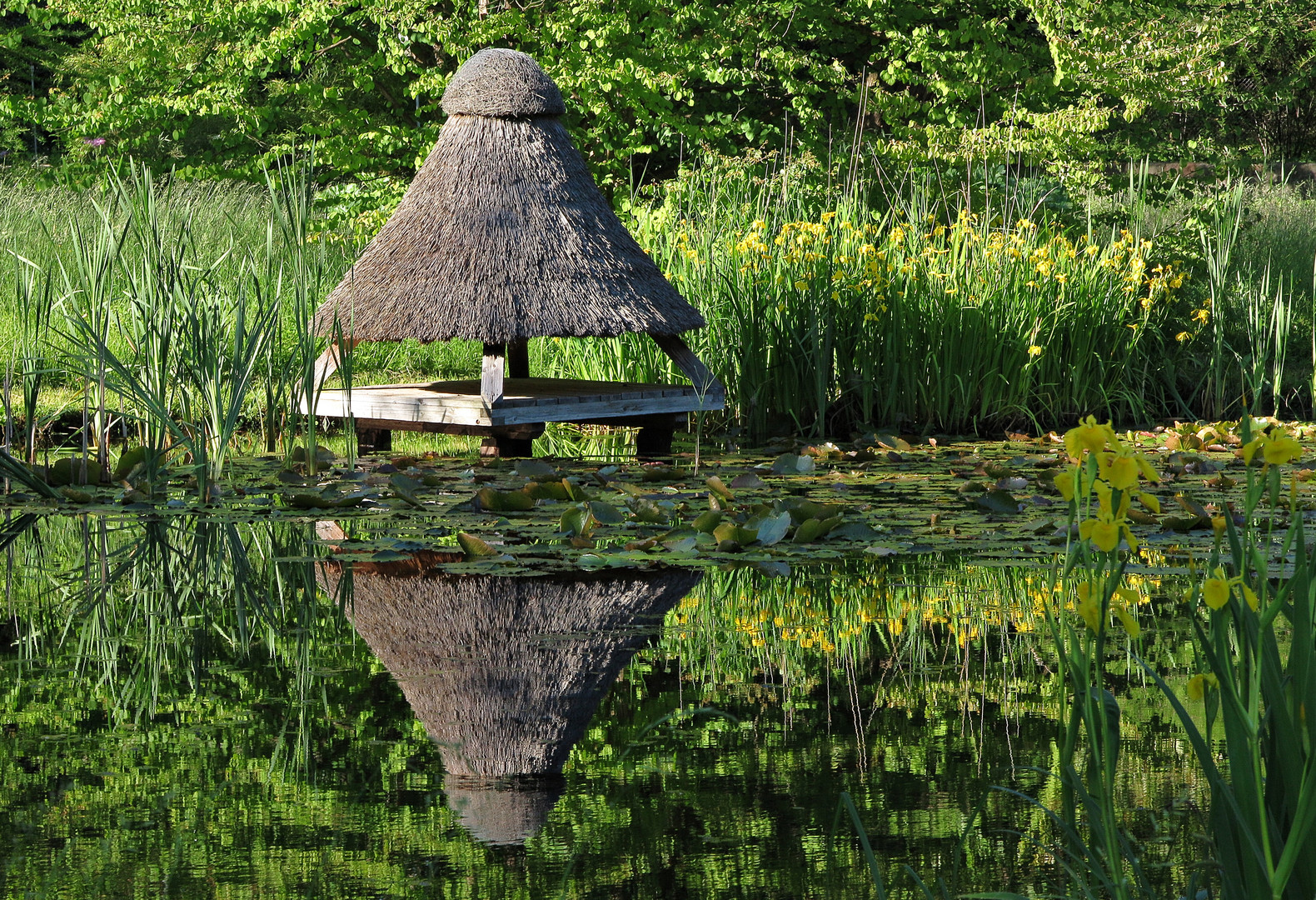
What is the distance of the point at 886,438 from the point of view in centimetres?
661

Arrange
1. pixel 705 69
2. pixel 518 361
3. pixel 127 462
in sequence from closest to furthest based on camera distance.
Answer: pixel 127 462, pixel 518 361, pixel 705 69

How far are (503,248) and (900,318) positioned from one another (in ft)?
7.47

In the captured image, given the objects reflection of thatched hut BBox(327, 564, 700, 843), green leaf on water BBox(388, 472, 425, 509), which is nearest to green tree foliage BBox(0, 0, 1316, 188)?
green leaf on water BBox(388, 472, 425, 509)

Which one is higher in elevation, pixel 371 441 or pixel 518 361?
pixel 518 361

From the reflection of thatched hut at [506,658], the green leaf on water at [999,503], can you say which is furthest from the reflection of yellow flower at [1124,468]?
the green leaf on water at [999,503]

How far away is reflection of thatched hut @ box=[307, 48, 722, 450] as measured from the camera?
619cm

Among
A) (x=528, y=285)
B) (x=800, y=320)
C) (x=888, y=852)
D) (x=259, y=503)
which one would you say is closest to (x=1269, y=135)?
(x=800, y=320)

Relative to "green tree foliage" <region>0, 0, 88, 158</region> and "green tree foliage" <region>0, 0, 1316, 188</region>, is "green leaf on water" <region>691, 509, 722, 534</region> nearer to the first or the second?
"green tree foliage" <region>0, 0, 1316, 188</region>

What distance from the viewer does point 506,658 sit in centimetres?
305

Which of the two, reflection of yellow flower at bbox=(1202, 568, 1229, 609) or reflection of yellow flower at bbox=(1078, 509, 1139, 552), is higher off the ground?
reflection of yellow flower at bbox=(1078, 509, 1139, 552)

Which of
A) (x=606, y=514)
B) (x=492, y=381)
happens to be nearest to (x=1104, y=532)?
(x=606, y=514)

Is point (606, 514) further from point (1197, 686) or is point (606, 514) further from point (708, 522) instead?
point (1197, 686)

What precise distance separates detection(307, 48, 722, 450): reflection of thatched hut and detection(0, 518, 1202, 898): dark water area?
2.22m

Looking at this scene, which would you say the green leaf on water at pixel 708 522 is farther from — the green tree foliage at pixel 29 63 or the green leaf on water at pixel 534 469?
the green tree foliage at pixel 29 63
